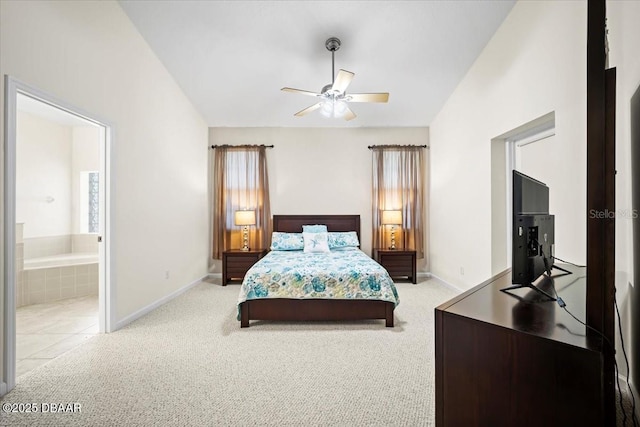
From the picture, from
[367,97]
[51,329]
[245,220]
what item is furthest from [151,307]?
[367,97]

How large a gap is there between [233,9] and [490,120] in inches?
121

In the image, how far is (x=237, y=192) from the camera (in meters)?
5.18

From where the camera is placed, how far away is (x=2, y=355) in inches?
72.8

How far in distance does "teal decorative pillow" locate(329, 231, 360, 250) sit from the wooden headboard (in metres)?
0.27

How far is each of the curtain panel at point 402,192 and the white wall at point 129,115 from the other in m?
3.09

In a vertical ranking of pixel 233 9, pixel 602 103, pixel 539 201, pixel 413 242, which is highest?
pixel 233 9

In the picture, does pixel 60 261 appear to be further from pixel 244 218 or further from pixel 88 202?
pixel 244 218

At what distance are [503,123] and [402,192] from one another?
220 centimetres

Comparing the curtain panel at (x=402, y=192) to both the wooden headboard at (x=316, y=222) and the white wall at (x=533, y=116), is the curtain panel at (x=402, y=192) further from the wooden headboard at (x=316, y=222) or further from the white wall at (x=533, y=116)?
the white wall at (x=533, y=116)

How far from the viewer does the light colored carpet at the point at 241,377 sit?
64.7 inches

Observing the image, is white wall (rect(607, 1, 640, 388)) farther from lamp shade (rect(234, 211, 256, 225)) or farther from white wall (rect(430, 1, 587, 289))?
lamp shade (rect(234, 211, 256, 225))

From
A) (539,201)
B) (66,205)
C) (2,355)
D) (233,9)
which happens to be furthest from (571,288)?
(66,205)

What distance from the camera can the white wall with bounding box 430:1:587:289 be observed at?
2.27 m

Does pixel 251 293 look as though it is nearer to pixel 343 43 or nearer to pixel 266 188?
pixel 266 188
